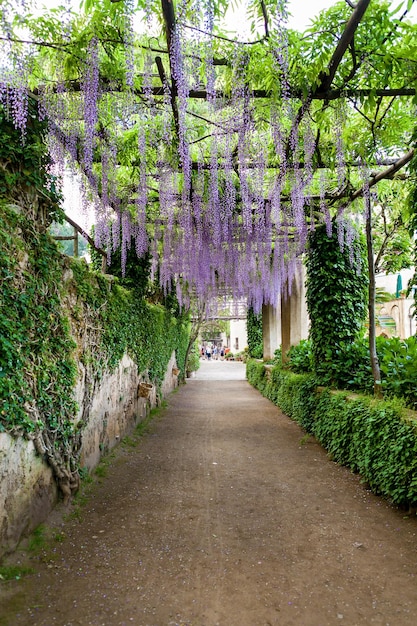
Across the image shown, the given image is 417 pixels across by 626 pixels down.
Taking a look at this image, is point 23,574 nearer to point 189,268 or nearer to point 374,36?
point 374,36

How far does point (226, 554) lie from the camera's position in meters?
2.42

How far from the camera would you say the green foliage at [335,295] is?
5.35 metres

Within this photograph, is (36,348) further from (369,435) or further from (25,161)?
(369,435)

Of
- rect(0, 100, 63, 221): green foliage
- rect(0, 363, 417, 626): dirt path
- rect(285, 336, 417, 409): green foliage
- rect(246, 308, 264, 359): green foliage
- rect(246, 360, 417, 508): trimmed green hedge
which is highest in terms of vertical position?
rect(0, 100, 63, 221): green foliage

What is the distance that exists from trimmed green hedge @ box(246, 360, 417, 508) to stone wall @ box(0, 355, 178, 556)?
2.34 metres

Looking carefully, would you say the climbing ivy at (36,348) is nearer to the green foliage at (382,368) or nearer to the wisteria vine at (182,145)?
the wisteria vine at (182,145)

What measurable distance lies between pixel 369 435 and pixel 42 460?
8.14ft

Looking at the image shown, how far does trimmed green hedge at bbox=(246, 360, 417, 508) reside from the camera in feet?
9.58

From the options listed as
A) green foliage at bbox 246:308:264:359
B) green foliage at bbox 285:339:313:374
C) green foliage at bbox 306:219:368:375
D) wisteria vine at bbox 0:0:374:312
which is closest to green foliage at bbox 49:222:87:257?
wisteria vine at bbox 0:0:374:312

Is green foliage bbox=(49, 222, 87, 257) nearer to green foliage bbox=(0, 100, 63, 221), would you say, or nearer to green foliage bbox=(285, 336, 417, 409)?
green foliage bbox=(0, 100, 63, 221)

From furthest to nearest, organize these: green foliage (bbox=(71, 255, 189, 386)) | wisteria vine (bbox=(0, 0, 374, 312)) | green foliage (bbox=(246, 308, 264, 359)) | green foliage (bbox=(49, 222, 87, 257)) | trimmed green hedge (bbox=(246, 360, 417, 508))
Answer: green foliage (bbox=(246, 308, 264, 359)) → green foliage (bbox=(71, 255, 189, 386)) → green foliage (bbox=(49, 222, 87, 257)) → trimmed green hedge (bbox=(246, 360, 417, 508)) → wisteria vine (bbox=(0, 0, 374, 312))

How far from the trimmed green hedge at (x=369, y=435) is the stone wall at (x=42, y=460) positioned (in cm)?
234

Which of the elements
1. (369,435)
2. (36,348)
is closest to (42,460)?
(36,348)

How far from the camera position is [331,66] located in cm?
247
